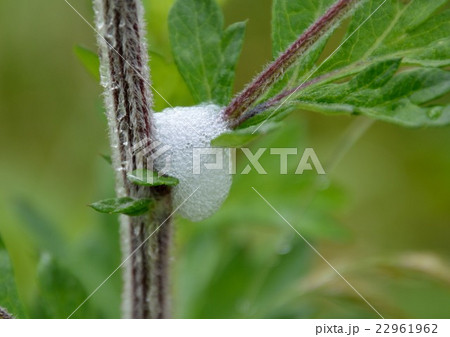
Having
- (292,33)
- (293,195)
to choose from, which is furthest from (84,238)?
(292,33)

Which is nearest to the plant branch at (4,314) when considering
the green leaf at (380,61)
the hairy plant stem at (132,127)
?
the hairy plant stem at (132,127)

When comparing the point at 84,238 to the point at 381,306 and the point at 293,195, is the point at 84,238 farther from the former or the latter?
the point at 381,306

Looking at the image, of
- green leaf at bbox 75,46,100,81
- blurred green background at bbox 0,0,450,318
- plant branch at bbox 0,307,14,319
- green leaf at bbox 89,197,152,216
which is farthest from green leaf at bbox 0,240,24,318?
blurred green background at bbox 0,0,450,318

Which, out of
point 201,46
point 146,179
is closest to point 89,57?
point 201,46

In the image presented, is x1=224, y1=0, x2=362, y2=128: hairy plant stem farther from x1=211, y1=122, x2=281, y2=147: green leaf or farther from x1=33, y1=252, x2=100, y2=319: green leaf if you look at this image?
x1=33, y1=252, x2=100, y2=319: green leaf

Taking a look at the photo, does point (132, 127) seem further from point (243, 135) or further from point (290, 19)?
point (290, 19)
